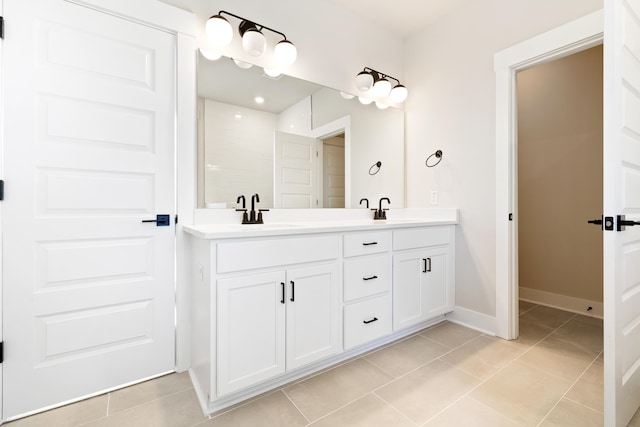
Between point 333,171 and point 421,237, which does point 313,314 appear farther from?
point 333,171

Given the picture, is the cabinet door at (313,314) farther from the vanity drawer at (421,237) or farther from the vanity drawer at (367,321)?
the vanity drawer at (421,237)

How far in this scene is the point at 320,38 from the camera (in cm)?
234

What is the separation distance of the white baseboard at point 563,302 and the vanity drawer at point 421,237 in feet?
4.56

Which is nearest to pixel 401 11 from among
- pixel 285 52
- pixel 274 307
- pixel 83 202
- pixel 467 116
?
pixel 467 116

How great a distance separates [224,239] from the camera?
137cm

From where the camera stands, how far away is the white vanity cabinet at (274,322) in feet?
4.57

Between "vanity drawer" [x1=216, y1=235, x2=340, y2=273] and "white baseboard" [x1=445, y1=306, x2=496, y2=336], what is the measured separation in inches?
55.6

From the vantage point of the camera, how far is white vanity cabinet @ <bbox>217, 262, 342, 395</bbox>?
4.57 feet

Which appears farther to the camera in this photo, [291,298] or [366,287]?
[366,287]

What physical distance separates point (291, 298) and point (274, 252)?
0.88ft

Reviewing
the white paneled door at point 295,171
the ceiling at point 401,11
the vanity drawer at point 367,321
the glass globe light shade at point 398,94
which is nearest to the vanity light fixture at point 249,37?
the white paneled door at point 295,171

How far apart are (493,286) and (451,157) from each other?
109cm

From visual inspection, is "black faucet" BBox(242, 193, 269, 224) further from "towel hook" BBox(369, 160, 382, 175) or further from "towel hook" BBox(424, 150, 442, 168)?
"towel hook" BBox(424, 150, 442, 168)

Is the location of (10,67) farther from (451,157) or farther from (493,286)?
(493,286)
